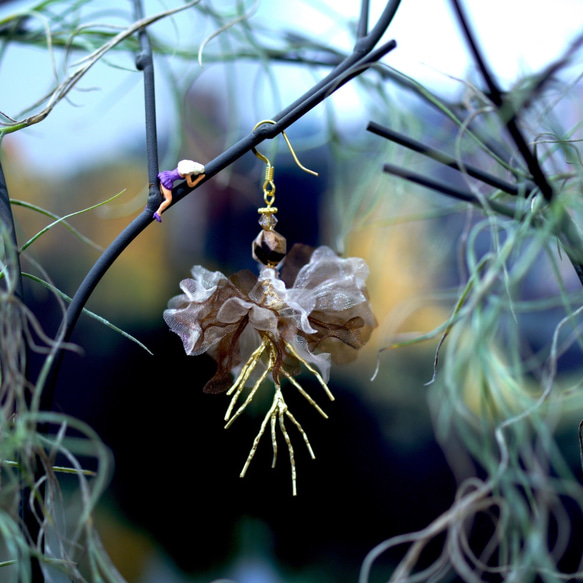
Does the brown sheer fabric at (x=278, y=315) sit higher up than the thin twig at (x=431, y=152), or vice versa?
the thin twig at (x=431, y=152)

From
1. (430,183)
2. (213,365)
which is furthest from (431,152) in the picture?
(213,365)

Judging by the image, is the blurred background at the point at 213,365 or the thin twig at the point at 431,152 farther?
the blurred background at the point at 213,365

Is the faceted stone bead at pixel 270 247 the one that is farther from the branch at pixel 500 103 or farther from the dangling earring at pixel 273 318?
the branch at pixel 500 103

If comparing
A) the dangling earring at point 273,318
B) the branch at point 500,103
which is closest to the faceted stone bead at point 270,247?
the dangling earring at point 273,318

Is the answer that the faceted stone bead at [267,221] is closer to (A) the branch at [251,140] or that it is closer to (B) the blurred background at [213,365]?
(A) the branch at [251,140]

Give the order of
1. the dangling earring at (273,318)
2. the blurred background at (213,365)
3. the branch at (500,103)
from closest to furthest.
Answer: the branch at (500,103) < the dangling earring at (273,318) < the blurred background at (213,365)

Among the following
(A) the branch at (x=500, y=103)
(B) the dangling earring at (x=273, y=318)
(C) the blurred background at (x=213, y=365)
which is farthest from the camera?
(C) the blurred background at (x=213, y=365)

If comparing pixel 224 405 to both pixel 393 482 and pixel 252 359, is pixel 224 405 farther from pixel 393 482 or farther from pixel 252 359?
pixel 252 359
